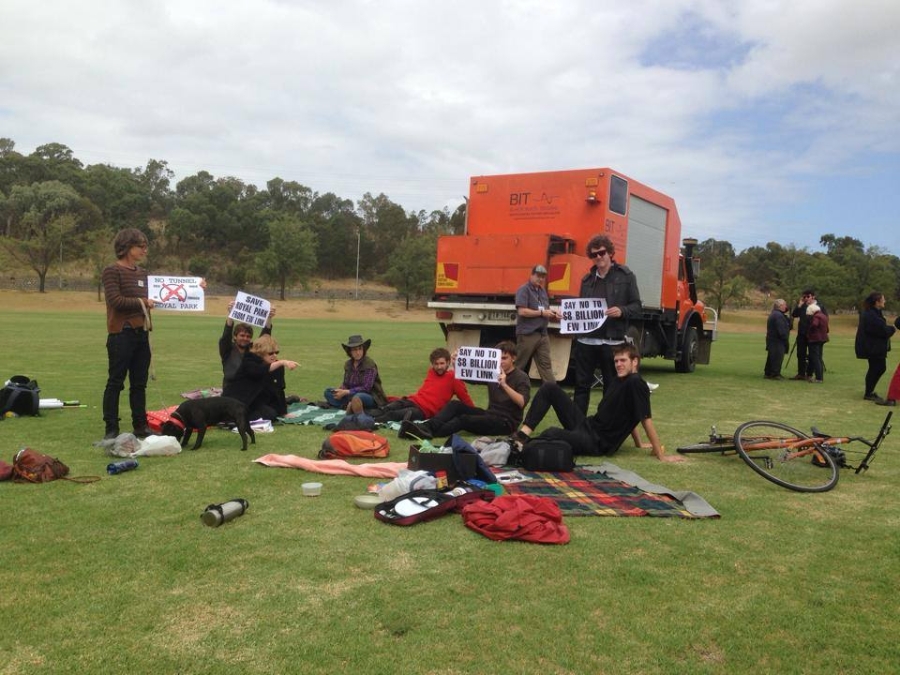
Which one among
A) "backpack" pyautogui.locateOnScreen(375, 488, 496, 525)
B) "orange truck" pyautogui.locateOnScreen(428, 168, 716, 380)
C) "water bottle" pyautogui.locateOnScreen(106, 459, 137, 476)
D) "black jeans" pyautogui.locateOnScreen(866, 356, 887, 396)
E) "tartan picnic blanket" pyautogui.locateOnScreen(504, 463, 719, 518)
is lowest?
"water bottle" pyautogui.locateOnScreen(106, 459, 137, 476)

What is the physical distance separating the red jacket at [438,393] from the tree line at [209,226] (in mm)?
56910

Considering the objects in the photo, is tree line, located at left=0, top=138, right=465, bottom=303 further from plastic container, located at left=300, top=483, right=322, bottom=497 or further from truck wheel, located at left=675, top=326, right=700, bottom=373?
plastic container, located at left=300, top=483, right=322, bottom=497

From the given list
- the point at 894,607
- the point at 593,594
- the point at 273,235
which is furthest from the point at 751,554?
the point at 273,235

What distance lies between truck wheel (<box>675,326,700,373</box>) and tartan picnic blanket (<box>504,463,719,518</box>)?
10947mm

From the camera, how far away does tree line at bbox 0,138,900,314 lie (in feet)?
228

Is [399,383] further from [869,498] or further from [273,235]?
[273,235]

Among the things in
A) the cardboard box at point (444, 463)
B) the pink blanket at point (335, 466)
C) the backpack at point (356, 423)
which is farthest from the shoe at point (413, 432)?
the cardboard box at point (444, 463)

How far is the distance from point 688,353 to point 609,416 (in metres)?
10.3

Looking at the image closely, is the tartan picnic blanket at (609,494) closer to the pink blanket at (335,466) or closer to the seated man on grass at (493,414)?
the pink blanket at (335,466)

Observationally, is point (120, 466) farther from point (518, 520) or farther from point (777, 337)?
point (777, 337)

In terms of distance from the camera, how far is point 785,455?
6.65 meters

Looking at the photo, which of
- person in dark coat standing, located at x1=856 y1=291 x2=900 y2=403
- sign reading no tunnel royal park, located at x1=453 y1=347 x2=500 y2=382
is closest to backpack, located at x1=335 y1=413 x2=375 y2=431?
sign reading no tunnel royal park, located at x1=453 y1=347 x2=500 y2=382

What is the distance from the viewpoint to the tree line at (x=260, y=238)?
69.4 metres

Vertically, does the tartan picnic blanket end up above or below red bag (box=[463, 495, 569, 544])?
below
